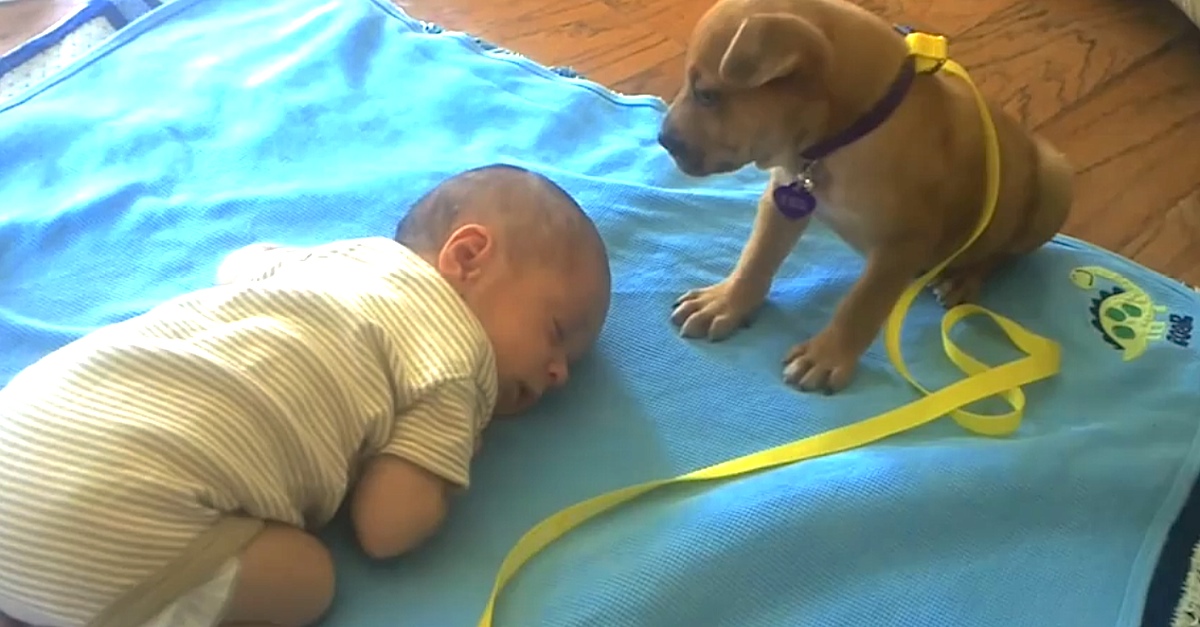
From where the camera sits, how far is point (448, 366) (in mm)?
1079

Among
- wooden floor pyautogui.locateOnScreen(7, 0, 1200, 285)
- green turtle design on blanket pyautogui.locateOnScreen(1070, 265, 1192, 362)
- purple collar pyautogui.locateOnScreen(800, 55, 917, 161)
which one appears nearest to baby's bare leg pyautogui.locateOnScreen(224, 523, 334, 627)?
purple collar pyautogui.locateOnScreen(800, 55, 917, 161)

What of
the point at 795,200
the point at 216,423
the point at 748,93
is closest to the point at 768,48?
the point at 748,93

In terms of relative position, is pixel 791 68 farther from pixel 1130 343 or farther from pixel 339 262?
pixel 1130 343

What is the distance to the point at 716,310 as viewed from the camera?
1388 mm

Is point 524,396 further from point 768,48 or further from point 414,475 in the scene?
point 768,48

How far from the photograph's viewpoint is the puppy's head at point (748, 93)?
3.83ft

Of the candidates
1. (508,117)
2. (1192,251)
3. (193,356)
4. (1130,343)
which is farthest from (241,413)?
(1192,251)

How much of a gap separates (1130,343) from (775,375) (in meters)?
0.40

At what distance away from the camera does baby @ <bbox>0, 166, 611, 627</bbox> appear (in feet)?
3.00

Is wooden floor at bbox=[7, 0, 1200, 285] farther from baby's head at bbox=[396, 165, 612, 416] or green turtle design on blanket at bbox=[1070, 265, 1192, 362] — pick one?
baby's head at bbox=[396, 165, 612, 416]

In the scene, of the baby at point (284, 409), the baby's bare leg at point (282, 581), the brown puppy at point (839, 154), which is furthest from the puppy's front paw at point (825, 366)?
the baby's bare leg at point (282, 581)

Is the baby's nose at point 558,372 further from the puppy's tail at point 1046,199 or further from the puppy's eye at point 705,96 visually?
the puppy's tail at point 1046,199

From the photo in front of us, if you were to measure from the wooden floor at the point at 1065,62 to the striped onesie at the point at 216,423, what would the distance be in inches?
34.8

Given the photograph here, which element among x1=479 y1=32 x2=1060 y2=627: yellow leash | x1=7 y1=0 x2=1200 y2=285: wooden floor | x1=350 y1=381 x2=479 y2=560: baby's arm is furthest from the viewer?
x1=7 y1=0 x2=1200 y2=285: wooden floor
